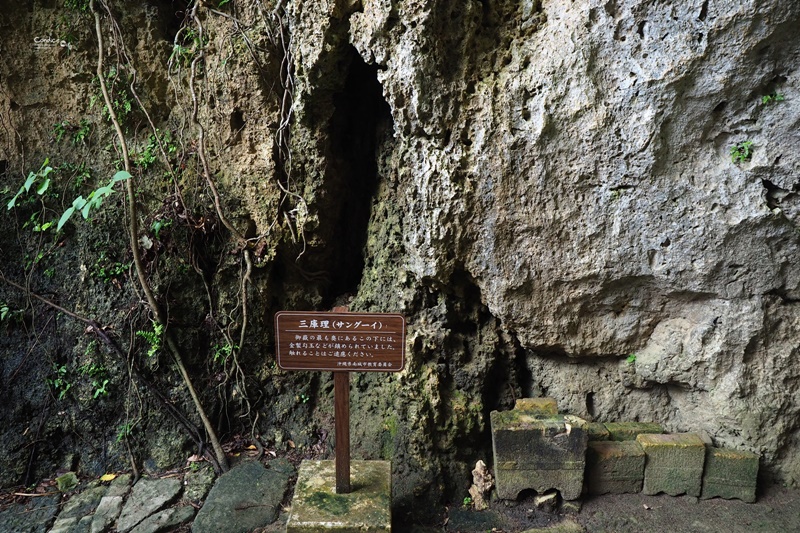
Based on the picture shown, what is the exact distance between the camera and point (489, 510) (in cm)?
357

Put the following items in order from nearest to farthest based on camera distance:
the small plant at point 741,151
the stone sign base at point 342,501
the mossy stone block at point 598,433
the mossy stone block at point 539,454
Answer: the stone sign base at point 342,501, the small plant at point 741,151, the mossy stone block at point 539,454, the mossy stone block at point 598,433

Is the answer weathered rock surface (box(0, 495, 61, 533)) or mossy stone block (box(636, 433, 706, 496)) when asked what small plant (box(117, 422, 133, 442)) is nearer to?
weathered rock surface (box(0, 495, 61, 533))

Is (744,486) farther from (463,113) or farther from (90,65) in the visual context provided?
(90,65)

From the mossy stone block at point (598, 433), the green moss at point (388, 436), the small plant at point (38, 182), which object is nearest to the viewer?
the small plant at point (38, 182)

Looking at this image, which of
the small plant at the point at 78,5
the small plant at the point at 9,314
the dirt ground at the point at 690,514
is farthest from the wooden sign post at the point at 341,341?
the small plant at the point at 78,5

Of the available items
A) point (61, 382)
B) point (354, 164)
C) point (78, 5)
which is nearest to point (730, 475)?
point (354, 164)

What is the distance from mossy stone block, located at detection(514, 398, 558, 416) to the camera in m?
3.72

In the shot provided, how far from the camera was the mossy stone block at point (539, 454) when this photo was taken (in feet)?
11.2

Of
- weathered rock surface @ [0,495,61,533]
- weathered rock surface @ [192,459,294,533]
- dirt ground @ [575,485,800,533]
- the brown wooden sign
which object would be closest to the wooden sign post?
the brown wooden sign

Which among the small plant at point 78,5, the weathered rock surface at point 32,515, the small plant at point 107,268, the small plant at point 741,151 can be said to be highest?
the small plant at point 78,5

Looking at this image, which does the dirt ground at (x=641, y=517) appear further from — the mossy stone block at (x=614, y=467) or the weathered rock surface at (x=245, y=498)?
the weathered rock surface at (x=245, y=498)

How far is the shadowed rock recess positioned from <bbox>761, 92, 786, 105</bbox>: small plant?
0.01 metres

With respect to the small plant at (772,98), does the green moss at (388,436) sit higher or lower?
lower

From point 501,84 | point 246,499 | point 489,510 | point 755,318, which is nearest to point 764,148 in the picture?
point 755,318
